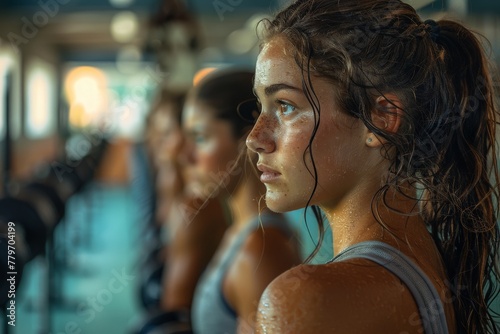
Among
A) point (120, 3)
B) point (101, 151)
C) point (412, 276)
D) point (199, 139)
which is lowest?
point (101, 151)

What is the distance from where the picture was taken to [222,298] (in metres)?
1.27

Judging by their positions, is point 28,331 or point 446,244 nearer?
point 446,244

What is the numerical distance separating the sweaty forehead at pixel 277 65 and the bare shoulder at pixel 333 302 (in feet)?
0.56

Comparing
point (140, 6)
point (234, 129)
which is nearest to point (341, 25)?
point (234, 129)

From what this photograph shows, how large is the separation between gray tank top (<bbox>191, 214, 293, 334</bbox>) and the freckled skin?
0.56 m

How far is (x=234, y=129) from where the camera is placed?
1461 millimetres

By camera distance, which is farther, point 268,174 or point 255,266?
point 255,266

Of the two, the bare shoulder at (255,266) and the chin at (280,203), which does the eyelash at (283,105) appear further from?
the bare shoulder at (255,266)

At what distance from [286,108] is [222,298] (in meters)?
0.72

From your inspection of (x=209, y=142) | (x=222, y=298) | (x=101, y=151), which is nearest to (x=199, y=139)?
(x=209, y=142)

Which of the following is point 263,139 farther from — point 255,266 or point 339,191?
point 255,266

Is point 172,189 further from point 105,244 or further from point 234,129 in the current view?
point 105,244

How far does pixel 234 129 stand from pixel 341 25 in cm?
86

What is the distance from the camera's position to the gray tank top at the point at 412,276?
22.4 inches
